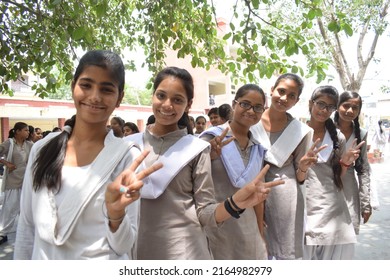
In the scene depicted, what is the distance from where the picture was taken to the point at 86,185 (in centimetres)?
116

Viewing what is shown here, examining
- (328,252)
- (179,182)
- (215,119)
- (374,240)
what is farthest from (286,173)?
(374,240)

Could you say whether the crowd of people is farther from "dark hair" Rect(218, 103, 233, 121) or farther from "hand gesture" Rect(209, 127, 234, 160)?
"dark hair" Rect(218, 103, 233, 121)

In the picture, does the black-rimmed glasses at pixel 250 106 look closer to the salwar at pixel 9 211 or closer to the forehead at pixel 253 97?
the forehead at pixel 253 97

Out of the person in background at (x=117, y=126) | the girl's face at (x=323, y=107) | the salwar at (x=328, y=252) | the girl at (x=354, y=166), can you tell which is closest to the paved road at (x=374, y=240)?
the girl at (x=354, y=166)

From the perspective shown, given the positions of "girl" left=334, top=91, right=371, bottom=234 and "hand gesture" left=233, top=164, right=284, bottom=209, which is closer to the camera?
"hand gesture" left=233, top=164, right=284, bottom=209

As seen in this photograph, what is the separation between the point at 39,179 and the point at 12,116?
600 inches

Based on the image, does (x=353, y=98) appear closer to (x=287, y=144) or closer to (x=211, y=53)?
(x=287, y=144)

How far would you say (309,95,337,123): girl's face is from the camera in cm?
244

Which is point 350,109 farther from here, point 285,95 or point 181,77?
point 181,77

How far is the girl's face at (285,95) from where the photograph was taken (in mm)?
2246

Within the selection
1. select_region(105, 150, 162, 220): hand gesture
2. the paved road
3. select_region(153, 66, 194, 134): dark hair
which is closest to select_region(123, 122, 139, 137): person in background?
the paved road

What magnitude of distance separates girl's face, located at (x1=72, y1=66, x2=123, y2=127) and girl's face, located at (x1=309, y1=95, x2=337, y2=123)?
1.69 meters

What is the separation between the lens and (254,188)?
1363 millimetres

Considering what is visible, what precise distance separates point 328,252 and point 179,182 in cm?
160
